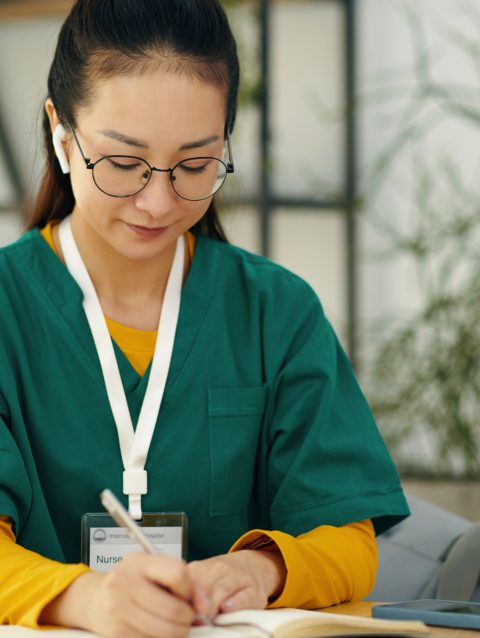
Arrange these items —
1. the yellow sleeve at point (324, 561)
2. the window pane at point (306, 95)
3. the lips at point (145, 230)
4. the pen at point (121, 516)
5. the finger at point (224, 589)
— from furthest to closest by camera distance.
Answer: the window pane at point (306, 95)
the lips at point (145, 230)
the yellow sleeve at point (324, 561)
the finger at point (224, 589)
the pen at point (121, 516)

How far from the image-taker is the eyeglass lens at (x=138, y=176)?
141 cm

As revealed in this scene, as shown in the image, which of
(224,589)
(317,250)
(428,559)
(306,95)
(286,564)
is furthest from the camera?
(317,250)

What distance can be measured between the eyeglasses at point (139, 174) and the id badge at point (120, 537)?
414mm

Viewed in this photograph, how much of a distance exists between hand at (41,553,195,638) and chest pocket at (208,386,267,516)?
439mm

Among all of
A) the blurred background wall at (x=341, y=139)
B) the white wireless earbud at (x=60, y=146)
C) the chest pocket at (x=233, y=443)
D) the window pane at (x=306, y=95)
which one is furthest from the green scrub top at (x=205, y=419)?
the window pane at (x=306, y=95)

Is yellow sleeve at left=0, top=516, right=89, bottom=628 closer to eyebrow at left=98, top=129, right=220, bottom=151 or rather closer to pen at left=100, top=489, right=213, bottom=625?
pen at left=100, top=489, right=213, bottom=625

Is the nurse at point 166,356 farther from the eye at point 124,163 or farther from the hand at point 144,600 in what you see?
the hand at point 144,600

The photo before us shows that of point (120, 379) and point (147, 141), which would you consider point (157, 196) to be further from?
point (120, 379)

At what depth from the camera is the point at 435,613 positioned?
1.22m

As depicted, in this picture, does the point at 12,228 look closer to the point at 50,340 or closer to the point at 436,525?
the point at 436,525

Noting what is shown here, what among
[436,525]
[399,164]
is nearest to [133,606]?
[436,525]

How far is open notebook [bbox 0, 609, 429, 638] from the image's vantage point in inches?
42.6

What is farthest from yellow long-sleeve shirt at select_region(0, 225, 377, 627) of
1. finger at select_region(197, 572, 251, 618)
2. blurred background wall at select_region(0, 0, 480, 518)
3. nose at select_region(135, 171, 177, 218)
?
blurred background wall at select_region(0, 0, 480, 518)

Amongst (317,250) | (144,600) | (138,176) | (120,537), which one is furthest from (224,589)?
(317,250)
